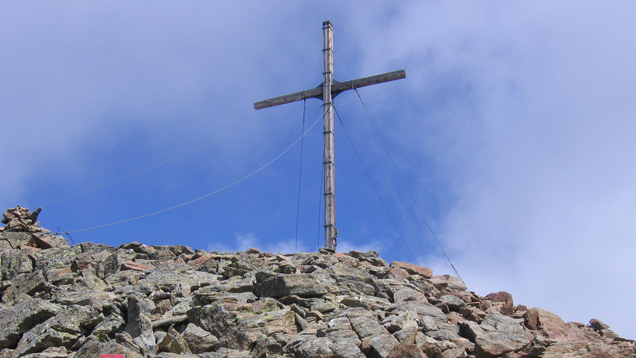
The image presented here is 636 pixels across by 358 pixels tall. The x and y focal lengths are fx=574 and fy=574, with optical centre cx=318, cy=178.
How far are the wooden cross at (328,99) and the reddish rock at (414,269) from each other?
2.41m

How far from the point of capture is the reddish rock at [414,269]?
1986cm

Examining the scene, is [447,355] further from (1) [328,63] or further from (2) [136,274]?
(1) [328,63]

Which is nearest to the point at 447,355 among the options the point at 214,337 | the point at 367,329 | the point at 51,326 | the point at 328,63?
the point at 367,329

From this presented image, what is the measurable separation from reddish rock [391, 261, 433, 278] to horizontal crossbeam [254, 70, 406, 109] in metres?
7.47

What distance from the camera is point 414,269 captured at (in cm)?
2005

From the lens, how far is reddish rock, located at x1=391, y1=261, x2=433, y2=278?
19.9 meters

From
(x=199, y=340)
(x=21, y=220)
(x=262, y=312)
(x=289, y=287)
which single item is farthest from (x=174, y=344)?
(x=21, y=220)

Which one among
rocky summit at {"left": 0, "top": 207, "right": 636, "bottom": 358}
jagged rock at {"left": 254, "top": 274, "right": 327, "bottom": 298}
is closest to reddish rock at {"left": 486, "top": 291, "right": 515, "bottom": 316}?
rocky summit at {"left": 0, "top": 207, "right": 636, "bottom": 358}

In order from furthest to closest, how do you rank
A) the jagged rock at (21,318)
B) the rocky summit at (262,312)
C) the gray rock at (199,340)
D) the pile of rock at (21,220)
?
the pile of rock at (21,220), the jagged rock at (21,318), the gray rock at (199,340), the rocky summit at (262,312)

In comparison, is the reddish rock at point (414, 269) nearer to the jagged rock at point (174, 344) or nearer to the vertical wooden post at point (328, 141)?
the vertical wooden post at point (328, 141)

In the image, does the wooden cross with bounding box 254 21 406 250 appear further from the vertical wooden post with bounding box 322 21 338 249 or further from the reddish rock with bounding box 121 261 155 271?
the reddish rock with bounding box 121 261 155 271

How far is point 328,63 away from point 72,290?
1324 centimetres

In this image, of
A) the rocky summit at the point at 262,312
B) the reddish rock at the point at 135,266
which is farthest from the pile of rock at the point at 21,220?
the reddish rock at the point at 135,266

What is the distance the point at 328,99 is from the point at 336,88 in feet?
2.29
